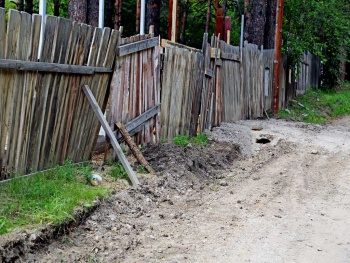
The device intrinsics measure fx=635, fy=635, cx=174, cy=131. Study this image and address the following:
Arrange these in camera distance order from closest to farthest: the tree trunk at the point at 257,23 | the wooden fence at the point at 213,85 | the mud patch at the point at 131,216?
the mud patch at the point at 131,216, the wooden fence at the point at 213,85, the tree trunk at the point at 257,23

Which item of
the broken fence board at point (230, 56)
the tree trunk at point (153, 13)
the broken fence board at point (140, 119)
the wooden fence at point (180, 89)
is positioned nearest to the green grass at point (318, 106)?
the broken fence board at point (230, 56)

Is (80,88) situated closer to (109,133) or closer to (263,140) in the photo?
(109,133)

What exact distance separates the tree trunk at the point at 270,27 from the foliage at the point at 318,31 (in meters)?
0.57

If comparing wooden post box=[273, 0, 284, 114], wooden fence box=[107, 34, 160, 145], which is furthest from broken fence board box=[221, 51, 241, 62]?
wooden fence box=[107, 34, 160, 145]

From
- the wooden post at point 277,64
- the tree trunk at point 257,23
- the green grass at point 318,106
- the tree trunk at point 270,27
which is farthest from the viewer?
the tree trunk at point 270,27

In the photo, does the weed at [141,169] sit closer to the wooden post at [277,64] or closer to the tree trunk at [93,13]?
the tree trunk at [93,13]

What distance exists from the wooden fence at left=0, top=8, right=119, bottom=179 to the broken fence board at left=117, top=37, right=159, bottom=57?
0.78ft

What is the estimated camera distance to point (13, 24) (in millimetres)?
6609

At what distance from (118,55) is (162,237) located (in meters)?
3.23

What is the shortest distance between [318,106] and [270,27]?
4541 mm

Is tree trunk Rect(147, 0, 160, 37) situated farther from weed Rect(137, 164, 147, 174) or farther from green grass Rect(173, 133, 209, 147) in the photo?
weed Rect(137, 164, 147, 174)

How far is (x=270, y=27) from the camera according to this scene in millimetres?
22891

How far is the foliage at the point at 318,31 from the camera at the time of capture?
923 inches

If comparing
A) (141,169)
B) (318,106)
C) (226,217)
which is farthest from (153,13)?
(226,217)
